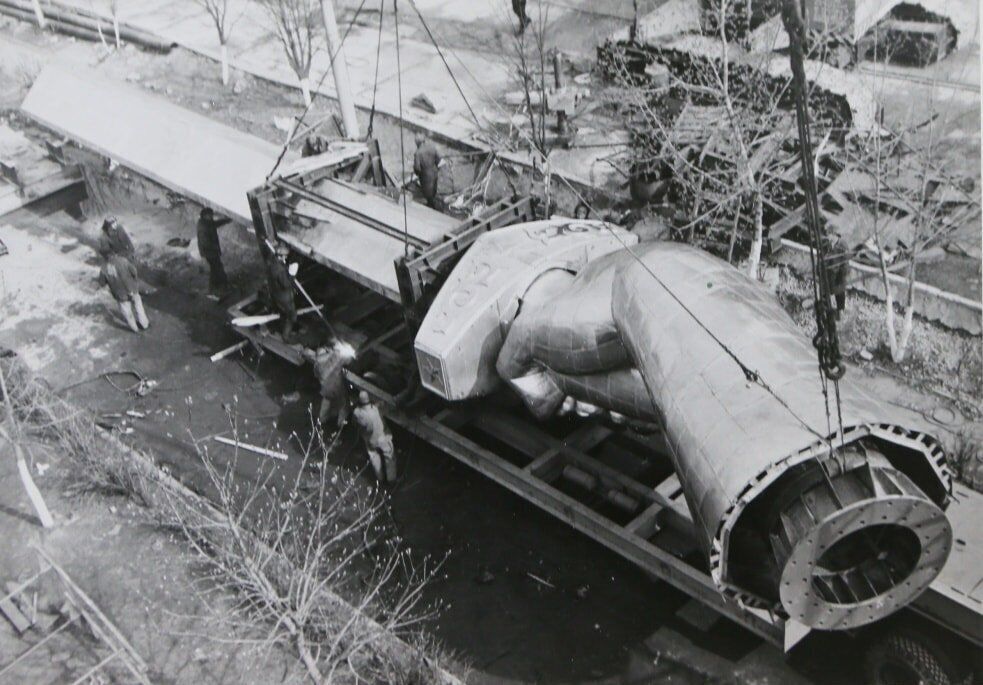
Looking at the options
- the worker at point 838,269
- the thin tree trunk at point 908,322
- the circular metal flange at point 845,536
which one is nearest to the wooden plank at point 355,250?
the worker at point 838,269

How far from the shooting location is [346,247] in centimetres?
1333

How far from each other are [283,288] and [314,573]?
5118mm

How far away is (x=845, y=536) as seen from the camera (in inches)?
285

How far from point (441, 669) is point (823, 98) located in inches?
480

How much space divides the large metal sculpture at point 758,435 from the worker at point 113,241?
8901mm

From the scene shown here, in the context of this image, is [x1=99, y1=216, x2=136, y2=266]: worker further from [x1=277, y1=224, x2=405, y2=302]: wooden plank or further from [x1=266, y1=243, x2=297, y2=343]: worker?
[x1=277, y1=224, x2=405, y2=302]: wooden plank

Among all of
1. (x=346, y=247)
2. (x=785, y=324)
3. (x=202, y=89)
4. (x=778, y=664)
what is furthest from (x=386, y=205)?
(x=202, y=89)

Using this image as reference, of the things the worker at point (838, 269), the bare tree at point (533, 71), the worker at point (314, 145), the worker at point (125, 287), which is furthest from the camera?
the bare tree at point (533, 71)

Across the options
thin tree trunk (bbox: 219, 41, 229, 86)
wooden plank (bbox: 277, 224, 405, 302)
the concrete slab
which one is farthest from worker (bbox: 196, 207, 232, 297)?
thin tree trunk (bbox: 219, 41, 229, 86)

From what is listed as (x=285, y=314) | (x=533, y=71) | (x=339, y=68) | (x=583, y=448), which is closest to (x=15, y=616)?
(x=285, y=314)

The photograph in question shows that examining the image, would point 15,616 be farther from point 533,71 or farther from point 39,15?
point 39,15

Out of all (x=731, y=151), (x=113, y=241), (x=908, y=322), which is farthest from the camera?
(x=113, y=241)

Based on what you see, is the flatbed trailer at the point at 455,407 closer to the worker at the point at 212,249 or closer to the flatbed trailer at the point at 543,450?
the flatbed trailer at the point at 543,450

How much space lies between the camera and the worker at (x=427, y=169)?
17.2m
